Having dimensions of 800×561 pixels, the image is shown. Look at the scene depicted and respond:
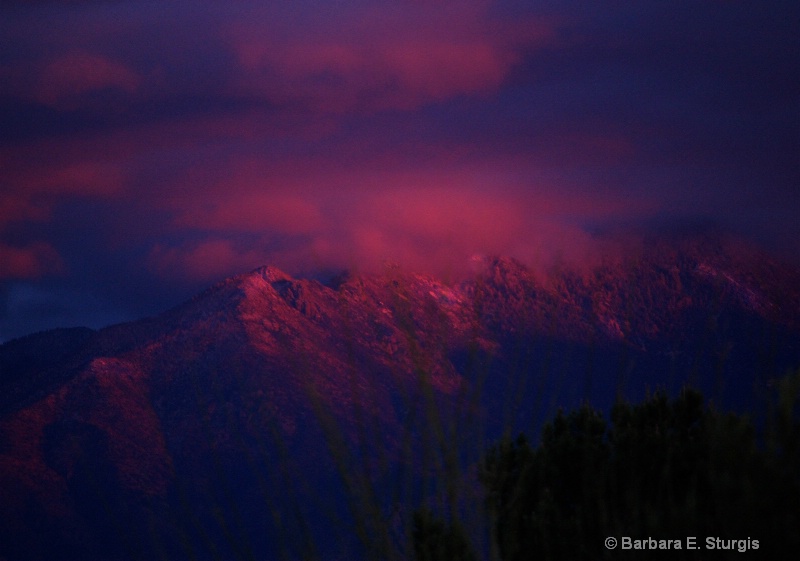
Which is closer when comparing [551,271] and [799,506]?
[799,506]

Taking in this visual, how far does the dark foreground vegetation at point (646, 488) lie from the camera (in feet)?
29.3

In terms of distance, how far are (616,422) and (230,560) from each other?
192157 millimetres

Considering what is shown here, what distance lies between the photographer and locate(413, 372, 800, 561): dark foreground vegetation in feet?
29.3

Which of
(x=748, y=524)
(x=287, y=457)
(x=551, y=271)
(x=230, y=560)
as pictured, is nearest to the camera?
(x=748, y=524)

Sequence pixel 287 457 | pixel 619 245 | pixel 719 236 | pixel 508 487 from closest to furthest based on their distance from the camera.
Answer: pixel 287 457 < pixel 619 245 < pixel 508 487 < pixel 719 236

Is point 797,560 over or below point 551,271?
below

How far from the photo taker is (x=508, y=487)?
17297 mm

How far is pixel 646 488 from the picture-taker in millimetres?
14883

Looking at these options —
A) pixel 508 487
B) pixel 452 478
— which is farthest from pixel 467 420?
pixel 508 487

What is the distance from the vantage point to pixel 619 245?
15.2 meters

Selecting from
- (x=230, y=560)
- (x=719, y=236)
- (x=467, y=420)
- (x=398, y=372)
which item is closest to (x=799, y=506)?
(x=467, y=420)

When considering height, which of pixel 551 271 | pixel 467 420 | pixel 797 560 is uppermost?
pixel 551 271

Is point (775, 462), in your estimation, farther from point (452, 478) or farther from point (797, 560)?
point (452, 478)

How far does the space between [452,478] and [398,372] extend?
1.55 metres
